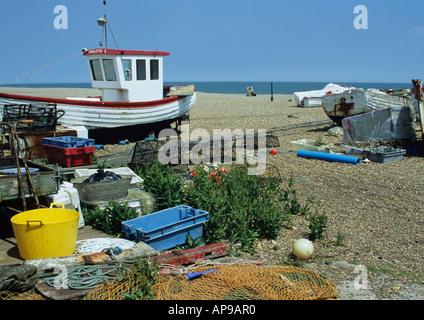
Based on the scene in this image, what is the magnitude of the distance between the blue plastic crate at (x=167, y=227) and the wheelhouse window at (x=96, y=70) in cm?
906

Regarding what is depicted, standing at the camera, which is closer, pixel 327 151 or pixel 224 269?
pixel 224 269

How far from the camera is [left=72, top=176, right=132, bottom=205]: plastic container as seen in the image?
18.1 feet

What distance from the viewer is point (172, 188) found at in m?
5.93

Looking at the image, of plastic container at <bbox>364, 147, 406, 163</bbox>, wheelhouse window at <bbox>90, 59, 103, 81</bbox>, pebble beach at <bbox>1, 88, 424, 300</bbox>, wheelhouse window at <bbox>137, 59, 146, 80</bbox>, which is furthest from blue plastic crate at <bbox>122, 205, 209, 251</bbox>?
wheelhouse window at <bbox>90, 59, 103, 81</bbox>

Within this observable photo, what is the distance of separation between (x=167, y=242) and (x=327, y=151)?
22.1 feet

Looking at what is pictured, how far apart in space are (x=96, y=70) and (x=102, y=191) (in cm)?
868

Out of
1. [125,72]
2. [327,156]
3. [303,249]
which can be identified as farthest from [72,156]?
[125,72]

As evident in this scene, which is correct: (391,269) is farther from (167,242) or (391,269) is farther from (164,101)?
(164,101)

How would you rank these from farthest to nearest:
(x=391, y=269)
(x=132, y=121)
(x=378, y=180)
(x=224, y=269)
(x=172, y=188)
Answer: (x=132, y=121)
(x=378, y=180)
(x=172, y=188)
(x=391, y=269)
(x=224, y=269)

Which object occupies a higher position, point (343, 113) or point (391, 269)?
point (343, 113)

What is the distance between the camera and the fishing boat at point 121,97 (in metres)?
11.7

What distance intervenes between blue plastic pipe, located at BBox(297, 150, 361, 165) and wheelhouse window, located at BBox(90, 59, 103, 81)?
22.8 ft

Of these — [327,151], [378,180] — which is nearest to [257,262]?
[378,180]
